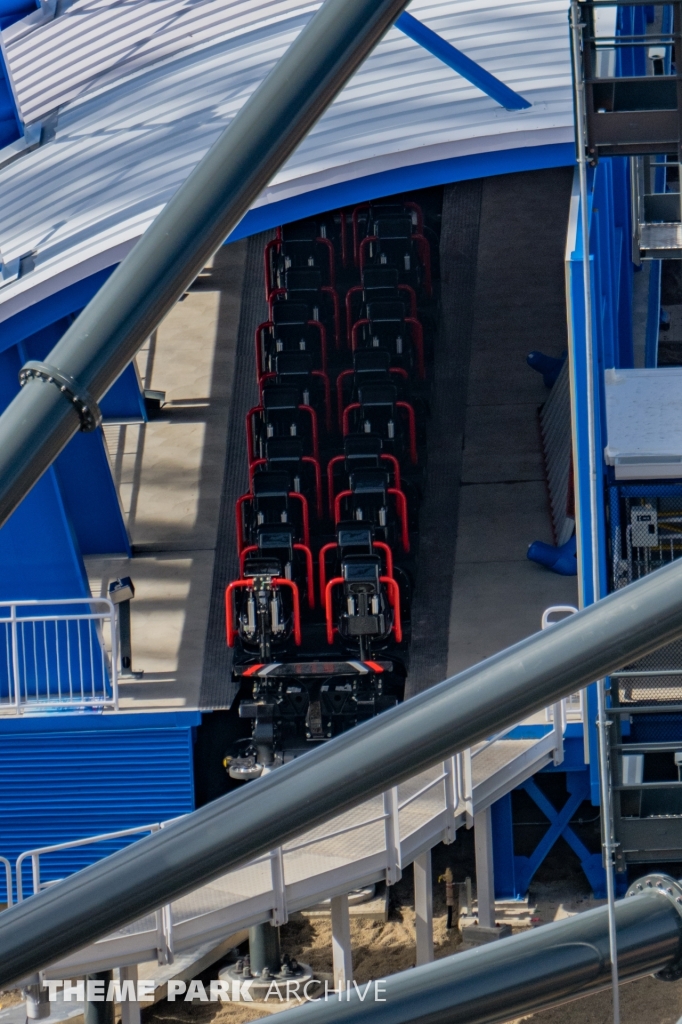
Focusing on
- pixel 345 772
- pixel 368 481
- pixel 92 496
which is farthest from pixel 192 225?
pixel 92 496

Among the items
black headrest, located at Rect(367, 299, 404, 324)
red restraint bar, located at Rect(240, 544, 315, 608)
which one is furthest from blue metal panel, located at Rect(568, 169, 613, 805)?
black headrest, located at Rect(367, 299, 404, 324)

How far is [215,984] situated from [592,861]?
10.6 feet

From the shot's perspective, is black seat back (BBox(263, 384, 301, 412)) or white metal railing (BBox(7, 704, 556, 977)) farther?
black seat back (BBox(263, 384, 301, 412))

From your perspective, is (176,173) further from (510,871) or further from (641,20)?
(641,20)

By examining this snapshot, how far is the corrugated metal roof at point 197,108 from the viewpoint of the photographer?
46.0ft

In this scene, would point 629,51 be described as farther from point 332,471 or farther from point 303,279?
point 332,471

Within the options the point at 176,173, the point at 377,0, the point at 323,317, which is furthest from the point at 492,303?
the point at 377,0

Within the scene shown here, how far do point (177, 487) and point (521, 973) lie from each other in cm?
1400

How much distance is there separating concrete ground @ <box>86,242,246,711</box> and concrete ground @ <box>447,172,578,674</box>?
2372 mm

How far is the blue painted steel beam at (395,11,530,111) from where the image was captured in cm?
A: 1312

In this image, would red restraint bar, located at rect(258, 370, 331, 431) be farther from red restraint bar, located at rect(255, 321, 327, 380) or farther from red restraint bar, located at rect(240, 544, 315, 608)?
red restraint bar, located at rect(240, 544, 315, 608)

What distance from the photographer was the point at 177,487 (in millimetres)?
18219

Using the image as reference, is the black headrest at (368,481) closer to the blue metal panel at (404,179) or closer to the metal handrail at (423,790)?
the blue metal panel at (404,179)

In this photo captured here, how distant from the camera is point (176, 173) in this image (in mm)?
15383
